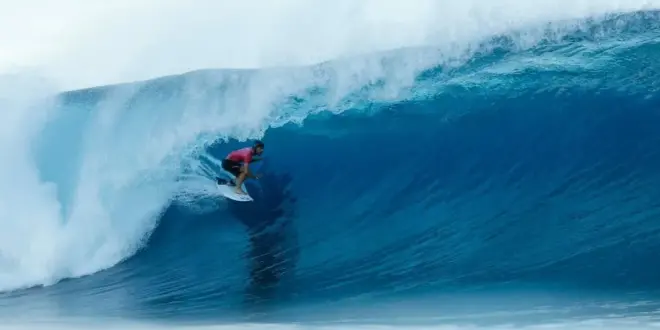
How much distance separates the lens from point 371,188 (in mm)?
6613

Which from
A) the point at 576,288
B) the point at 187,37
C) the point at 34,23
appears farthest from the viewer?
the point at 34,23

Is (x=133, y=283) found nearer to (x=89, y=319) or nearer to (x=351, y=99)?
(x=89, y=319)

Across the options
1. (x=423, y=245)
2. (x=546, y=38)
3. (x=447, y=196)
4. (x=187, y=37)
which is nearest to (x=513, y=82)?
(x=546, y=38)

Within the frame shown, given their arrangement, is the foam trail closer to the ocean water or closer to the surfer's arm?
the ocean water

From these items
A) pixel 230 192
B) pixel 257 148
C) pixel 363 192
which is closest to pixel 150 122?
pixel 230 192

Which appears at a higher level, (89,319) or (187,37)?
(187,37)

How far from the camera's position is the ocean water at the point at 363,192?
5.09 m

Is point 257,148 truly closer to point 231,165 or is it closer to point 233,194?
point 231,165

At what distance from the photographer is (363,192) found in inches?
259

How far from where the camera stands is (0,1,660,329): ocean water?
16.7 feet

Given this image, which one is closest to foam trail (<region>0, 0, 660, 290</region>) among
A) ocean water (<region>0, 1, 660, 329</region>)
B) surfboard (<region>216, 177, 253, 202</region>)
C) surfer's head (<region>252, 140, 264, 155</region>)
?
ocean water (<region>0, 1, 660, 329</region>)

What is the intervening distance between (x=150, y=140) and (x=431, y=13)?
3210 mm

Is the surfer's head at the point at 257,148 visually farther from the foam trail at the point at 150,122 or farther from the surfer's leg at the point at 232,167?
the foam trail at the point at 150,122

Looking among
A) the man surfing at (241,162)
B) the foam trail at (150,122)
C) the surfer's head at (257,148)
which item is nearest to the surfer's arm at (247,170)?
the man surfing at (241,162)
